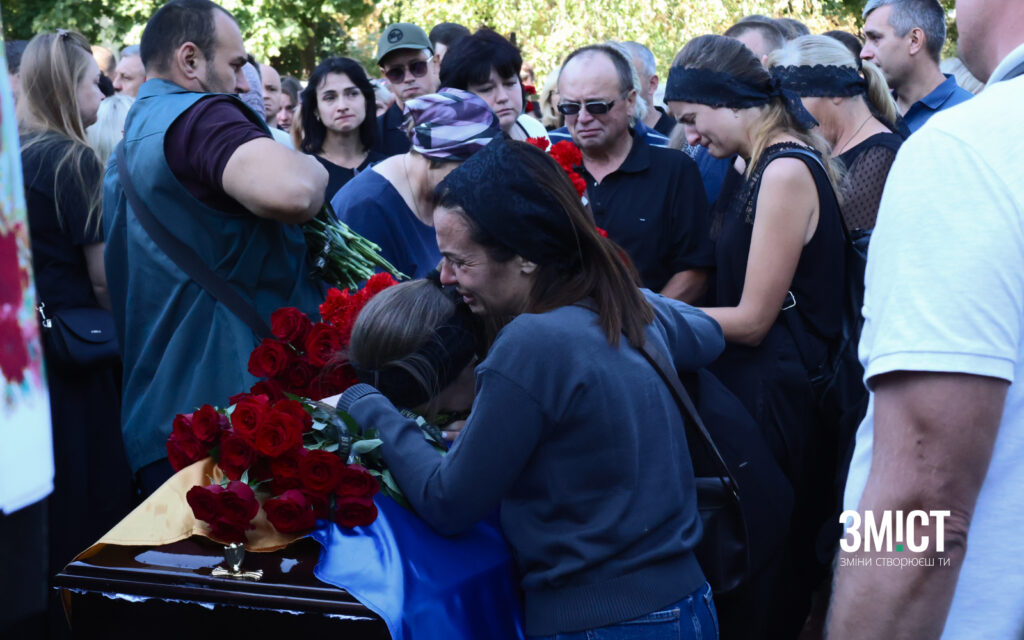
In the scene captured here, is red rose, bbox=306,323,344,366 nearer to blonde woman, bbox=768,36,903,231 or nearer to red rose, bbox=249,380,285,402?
red rose, bbox=249,380,285,402

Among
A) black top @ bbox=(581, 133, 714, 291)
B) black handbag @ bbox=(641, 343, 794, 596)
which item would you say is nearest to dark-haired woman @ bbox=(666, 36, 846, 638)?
black handbag @ bbox=(641, 343, 794, 596)

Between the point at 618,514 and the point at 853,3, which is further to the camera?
the point at 853,3

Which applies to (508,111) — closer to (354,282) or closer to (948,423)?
(354,282)

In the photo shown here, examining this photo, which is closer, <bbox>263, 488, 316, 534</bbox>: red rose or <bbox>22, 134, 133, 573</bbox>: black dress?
<bbox>263, 488, 316, 534</bbox>: red rose

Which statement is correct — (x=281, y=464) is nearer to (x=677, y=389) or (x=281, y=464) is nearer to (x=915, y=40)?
(x=677, y=389)

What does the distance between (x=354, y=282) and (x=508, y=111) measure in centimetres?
192

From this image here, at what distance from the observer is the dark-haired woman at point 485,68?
480cm

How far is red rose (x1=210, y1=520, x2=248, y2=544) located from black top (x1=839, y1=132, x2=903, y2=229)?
8.82 ft

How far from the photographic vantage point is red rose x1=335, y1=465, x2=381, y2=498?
7.02ft

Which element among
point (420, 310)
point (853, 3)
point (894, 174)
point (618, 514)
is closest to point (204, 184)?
point (420, 310)

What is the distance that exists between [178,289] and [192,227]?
191 millimetres

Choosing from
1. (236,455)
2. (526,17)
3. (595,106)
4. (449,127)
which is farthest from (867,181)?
(526,17)

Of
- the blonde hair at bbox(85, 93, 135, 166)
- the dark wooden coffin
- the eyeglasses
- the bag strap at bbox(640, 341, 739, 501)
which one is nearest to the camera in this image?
the dark wooden coffin

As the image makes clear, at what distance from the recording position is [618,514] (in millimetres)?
2104
